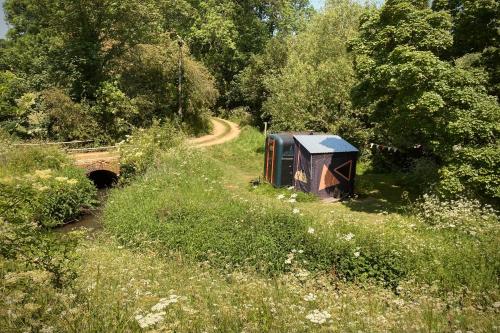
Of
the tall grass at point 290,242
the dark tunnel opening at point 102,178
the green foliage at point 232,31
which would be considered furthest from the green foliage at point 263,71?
the tall grass at point 290,242

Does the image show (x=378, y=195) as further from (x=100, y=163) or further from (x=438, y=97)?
(x=100, y=163)

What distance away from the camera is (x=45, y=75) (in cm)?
2823

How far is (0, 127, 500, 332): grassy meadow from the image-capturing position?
489 centimetres

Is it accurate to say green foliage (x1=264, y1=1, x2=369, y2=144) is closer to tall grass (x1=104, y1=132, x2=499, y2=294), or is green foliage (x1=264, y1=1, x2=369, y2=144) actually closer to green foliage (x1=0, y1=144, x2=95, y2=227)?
tall grass (x1=104, y1=132, x2=499, y2=294)

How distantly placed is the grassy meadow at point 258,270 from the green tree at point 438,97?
2.15 m

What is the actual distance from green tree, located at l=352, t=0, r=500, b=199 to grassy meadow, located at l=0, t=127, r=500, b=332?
2146mm

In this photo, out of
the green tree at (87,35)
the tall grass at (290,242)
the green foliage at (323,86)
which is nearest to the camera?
the tall grass at (290,242)

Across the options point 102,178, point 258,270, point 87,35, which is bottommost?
point 102,178

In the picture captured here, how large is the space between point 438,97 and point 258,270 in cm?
890

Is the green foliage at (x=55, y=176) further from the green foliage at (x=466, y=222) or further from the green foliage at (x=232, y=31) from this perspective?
the green foliage at (x=232, y=31)

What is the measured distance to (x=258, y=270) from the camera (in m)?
10.3

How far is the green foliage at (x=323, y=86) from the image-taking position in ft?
85.6

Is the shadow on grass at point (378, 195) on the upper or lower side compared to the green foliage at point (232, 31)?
lower

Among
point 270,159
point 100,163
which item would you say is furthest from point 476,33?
point 100,163
